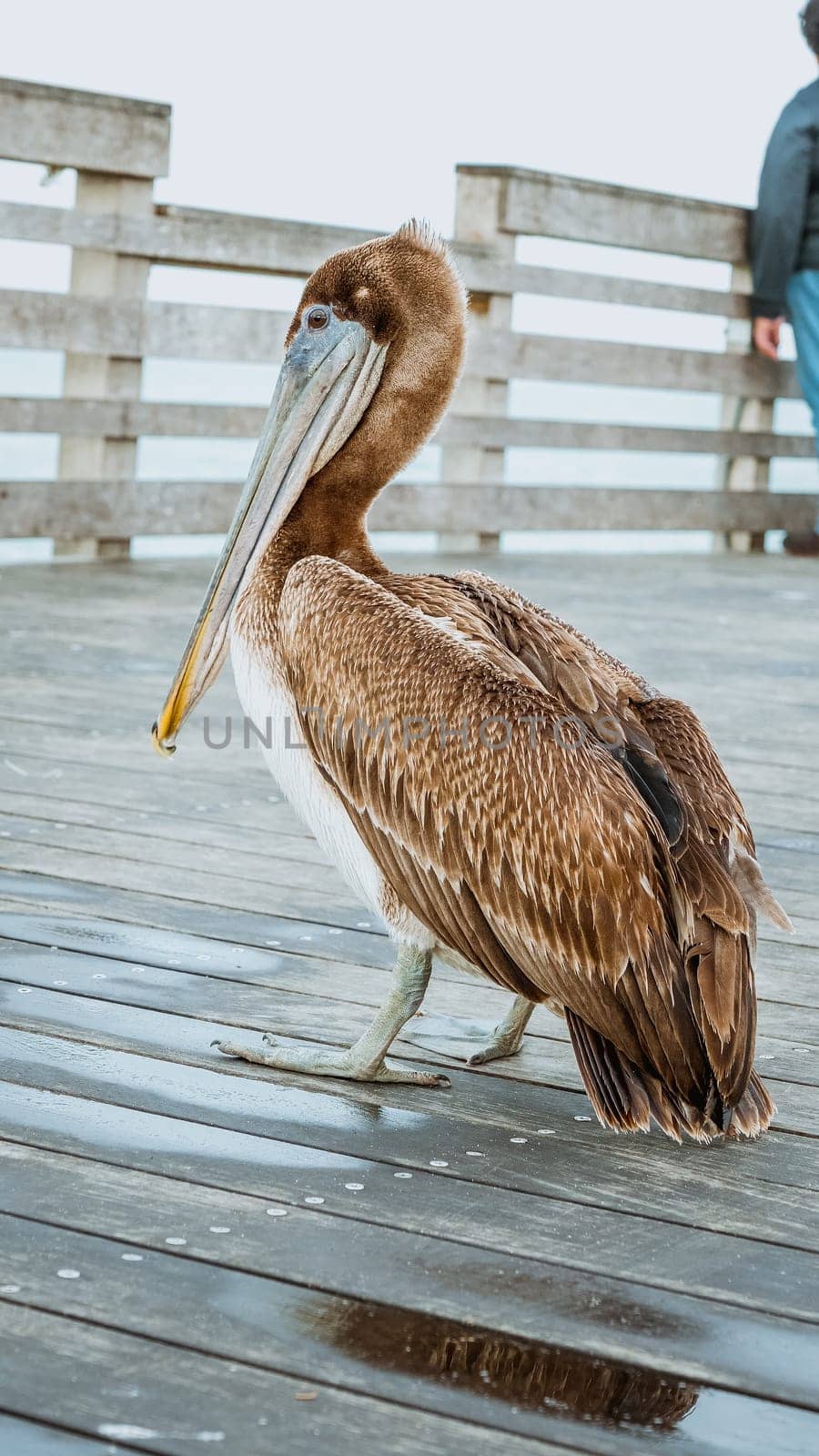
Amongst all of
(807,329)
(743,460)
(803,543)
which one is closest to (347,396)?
(807,329)

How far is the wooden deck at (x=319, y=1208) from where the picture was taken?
6.12ft

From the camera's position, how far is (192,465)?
25.6 m

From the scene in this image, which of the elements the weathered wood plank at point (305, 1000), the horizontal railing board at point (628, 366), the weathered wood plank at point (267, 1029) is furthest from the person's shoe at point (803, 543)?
the weathered wood plank at point (267, 1029)

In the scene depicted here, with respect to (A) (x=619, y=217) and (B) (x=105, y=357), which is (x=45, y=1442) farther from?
(A) (x=619, y=217)

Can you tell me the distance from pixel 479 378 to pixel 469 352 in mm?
1726

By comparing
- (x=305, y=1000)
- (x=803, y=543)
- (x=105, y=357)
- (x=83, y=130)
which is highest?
(x=83, y=130)

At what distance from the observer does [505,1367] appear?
1.96 meters

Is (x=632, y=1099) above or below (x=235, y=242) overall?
below

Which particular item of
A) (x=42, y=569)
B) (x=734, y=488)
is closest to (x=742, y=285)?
(x=734, y=488)

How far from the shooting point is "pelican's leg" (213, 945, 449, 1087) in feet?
9.25

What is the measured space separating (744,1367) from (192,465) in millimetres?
24175

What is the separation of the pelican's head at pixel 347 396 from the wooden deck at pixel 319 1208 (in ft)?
1.69

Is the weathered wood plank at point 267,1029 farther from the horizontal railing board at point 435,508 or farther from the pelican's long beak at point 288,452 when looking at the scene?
the horizontal railing board at point 435,508

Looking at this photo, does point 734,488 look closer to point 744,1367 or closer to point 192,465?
point 744,1367
